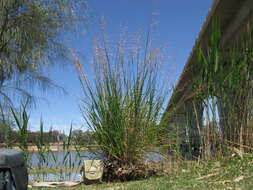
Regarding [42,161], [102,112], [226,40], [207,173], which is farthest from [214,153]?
[226,40]

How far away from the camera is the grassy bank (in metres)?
2.22

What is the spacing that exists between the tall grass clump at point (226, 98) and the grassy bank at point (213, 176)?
0.14 metres

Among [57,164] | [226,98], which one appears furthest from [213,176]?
[57,164]

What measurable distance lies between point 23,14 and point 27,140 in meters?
2.43

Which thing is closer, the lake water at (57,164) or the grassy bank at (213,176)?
the grassy bank at (213,176)

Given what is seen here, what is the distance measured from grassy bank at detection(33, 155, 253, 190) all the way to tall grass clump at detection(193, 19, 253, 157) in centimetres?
14

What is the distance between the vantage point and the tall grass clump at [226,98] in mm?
2838

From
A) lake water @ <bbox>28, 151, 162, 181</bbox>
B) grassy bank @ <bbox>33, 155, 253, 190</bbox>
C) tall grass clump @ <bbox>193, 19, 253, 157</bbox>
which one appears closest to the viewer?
grassy bank @ <bbox>33, 155, 253, 190</bbox>

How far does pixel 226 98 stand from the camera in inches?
113

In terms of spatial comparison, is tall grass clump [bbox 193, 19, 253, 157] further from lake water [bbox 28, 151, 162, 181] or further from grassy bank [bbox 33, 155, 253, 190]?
lake water [bbox 28, 151, 162, 181]

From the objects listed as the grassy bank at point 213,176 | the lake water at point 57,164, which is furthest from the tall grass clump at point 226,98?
the lake water at point 57,164

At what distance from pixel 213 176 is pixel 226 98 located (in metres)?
0.70

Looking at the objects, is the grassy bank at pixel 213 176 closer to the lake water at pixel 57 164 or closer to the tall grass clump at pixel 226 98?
the tall grass clump at pixel 226 98

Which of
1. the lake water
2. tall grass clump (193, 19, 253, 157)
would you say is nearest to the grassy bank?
tall grass clump (193, 19, 253, 157)
